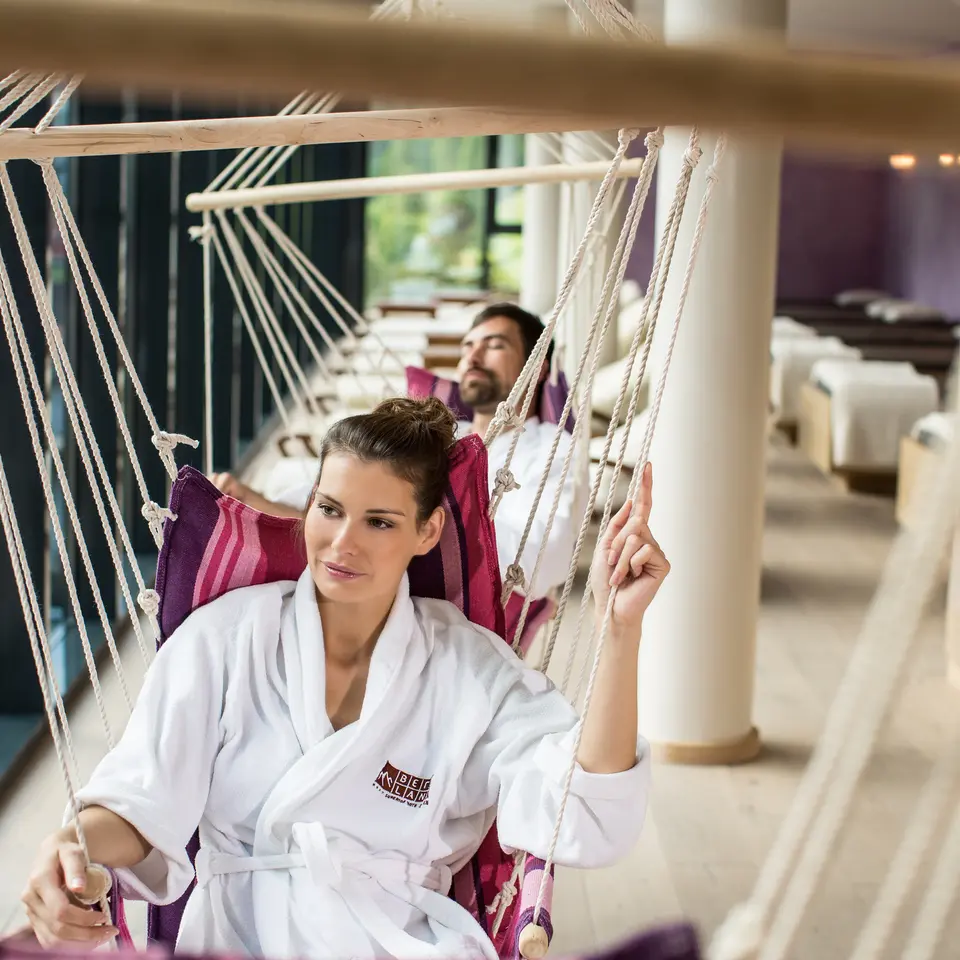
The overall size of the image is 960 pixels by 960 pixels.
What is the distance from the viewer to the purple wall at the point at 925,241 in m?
10.1

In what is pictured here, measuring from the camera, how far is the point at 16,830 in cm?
245

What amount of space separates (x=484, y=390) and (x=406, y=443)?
1437 millimetres

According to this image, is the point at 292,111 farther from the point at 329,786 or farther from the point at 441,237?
the point at 441,237

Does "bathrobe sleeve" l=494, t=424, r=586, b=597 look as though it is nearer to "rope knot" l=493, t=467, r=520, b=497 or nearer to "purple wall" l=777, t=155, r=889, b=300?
"rope knot" l=493, t=467, r=520, b=497

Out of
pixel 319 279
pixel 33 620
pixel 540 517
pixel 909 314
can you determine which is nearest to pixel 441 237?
pixel 909 314

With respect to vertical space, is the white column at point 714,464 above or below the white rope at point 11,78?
below

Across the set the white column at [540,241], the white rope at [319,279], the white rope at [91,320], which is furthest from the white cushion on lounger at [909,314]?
the white rope at [91,320]

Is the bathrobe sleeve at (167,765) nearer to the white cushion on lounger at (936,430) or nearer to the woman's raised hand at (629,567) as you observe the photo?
the woman's raised hand at (629,567)

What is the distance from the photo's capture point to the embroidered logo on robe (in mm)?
1408

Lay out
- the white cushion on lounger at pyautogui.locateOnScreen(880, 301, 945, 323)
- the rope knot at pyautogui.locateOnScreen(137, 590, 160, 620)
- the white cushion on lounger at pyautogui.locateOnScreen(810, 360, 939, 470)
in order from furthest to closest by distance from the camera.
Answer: the white cushion on lounger at pyautogui.locateOnScreen(880, 301, 945, 323) < the white cushion on lounger at pyautogui.locateOnScreen(810, 360, 939, 470) < the rope knot at pyautogui.locateOnScreen(137, 590, 160, 620)

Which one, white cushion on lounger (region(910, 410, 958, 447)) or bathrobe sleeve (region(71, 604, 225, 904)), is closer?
bathrobe sleeve (region(71, 604, 225, 904))

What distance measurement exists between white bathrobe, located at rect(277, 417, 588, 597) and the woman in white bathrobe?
0.87 metres

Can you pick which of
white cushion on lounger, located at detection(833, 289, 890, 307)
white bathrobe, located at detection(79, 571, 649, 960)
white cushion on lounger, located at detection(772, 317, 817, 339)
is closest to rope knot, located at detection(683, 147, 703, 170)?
white bathrobe, located at detection(79, 571, 649, 960)

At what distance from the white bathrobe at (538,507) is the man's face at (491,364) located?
10 centimetres
